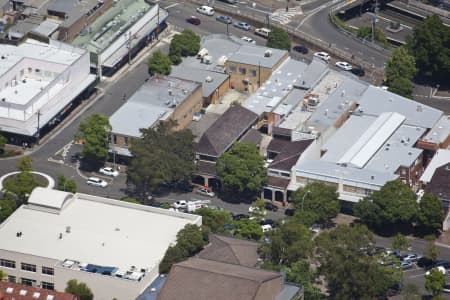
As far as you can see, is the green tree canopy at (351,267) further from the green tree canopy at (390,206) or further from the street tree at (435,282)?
the green tree canopy at (390,206)

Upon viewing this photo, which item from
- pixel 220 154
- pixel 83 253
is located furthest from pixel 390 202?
pixel 83 253

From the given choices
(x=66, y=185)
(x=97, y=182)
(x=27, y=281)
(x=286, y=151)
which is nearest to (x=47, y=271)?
(x=27, y=281)

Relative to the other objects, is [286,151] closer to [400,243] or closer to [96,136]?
[96,136]

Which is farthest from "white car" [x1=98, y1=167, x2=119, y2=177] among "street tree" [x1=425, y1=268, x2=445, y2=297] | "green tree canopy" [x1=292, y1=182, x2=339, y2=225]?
"street tree" [x1=425, y1=268, x2=445, y2=297]

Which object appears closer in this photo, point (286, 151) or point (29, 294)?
point (29, 294)

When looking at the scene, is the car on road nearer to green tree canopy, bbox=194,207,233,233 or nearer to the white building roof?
green tree canopy, bbox=194,207,233,233

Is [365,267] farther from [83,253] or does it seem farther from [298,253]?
[83,253]
